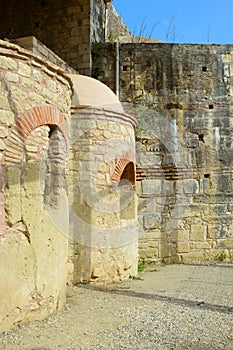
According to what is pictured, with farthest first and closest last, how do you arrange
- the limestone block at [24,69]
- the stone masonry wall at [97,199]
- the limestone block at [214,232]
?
the limestone block at [214,232]
the stone masonry wall at [97,199]
the limestone block at [24,69]

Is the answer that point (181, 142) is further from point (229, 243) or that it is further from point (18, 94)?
point (18, 94)

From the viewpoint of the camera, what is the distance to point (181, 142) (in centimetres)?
947

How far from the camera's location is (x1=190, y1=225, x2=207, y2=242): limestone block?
920 centimetres

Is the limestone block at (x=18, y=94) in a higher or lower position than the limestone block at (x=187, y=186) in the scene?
higher

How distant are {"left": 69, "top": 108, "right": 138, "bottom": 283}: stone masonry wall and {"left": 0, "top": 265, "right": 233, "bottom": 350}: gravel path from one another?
348mm

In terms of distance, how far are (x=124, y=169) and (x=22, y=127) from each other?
3.33 m

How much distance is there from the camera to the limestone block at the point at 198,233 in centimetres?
920

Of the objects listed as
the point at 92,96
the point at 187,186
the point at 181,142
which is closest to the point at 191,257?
the point at 187,186

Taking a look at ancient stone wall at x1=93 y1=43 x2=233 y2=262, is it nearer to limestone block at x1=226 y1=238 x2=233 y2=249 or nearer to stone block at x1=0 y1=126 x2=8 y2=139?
limestone block at x1=226 y1=238 x2=233 y2=249

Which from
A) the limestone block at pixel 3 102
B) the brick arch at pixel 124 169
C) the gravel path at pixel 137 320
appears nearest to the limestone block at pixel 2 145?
the limestone block at pixel 3 102

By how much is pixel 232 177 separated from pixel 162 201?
171 centimetres

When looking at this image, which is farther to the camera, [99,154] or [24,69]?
[99,154]

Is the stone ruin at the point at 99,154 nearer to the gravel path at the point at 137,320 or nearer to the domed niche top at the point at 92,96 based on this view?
the domed niche top at the point at 92,96

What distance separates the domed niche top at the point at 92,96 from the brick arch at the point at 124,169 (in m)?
0.90
